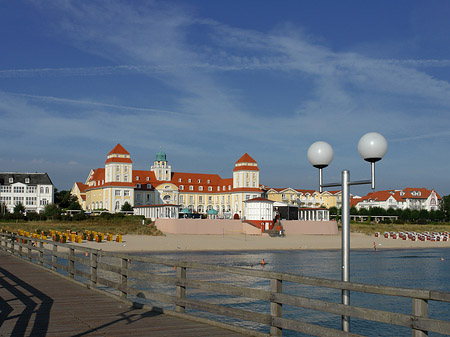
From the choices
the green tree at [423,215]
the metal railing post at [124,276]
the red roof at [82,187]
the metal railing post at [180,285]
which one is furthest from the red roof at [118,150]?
the metal railing post at [180,285]

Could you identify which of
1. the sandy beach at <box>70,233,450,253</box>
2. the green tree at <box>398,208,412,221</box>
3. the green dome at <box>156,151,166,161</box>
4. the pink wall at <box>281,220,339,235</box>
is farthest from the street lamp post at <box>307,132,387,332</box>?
the green dome at <box>156,151,166,161</box>

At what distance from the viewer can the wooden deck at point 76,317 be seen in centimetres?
805

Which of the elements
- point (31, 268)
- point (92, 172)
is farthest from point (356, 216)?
point (31, 268)

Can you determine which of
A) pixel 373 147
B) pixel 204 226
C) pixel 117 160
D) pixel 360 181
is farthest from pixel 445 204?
pixel 373 147

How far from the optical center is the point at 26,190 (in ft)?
357

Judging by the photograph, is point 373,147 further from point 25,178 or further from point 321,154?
point 25,178

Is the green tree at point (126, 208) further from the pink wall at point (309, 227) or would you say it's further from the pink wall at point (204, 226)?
the pink wall at point (309, 227)

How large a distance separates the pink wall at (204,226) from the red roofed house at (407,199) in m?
88.5

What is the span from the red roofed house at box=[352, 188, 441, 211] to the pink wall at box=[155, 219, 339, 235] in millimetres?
74770

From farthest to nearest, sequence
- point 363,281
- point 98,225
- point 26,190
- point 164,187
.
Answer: point 164,187
point 26,190
point 98,225
point 363,281

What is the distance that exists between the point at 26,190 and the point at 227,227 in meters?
53.5

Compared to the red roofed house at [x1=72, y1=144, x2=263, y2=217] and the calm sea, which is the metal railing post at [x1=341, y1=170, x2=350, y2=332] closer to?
the calm sea

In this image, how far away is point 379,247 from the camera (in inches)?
2596

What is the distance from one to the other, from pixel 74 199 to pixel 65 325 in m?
128
